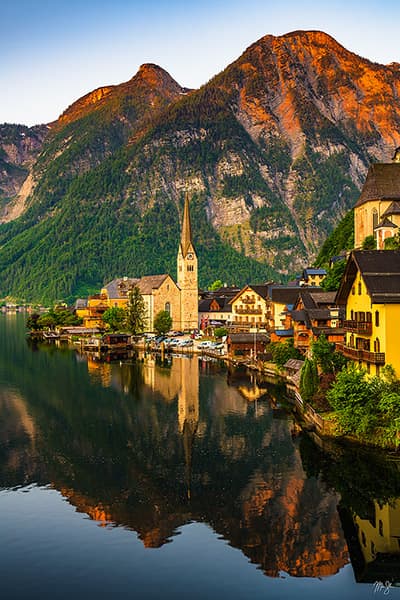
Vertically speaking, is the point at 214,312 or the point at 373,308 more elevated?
the point at 373,308

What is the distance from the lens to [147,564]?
29.2 meters

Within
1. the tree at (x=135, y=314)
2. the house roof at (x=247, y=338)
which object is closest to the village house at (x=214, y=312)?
the tree at (x=135, y=314)

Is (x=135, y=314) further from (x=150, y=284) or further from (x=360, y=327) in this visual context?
(x=360, y=327)

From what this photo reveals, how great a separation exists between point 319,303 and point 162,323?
57674mm

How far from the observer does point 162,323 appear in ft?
440

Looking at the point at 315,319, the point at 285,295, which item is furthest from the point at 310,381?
the point at 285,295

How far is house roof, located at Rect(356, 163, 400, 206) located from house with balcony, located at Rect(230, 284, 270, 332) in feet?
111

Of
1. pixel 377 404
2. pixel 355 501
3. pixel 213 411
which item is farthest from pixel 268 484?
pixel 213 411

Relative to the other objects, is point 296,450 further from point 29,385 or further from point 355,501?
point 29,385

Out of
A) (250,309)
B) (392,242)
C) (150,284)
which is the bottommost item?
(250,309)

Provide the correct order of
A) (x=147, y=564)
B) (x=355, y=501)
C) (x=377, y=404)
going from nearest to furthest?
(x=147, y=564)
(x=355, y=501)
(x=377, y=404)

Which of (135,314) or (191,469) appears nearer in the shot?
(191,469)

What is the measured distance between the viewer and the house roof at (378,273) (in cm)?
4419

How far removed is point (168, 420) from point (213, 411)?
506 cm
